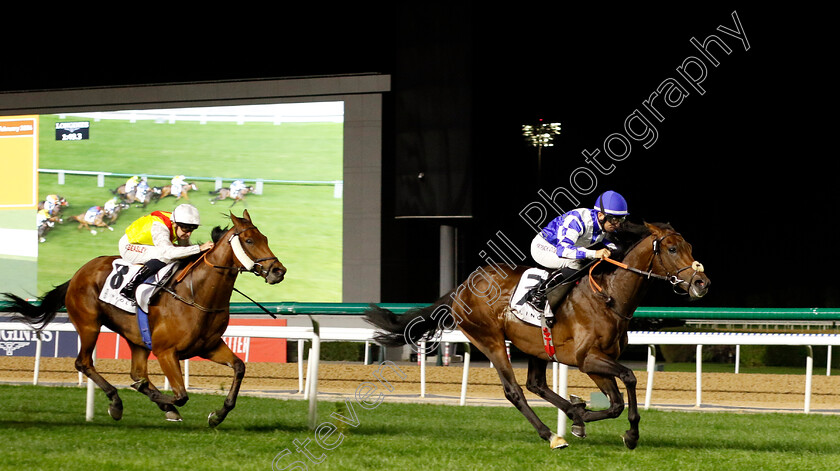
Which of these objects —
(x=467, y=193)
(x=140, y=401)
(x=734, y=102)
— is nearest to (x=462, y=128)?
(x=467, y=193)

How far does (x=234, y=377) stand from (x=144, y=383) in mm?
580

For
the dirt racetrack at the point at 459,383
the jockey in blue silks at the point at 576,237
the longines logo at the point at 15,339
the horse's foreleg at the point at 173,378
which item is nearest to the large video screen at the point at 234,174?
the longines logo at the point at 15,339

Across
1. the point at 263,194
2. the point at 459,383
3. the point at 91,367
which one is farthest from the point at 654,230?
the point at 263,194

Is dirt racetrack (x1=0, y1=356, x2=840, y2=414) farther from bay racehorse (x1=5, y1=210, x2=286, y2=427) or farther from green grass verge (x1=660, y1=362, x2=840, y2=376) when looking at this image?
green grass verge (x1=660, y1=362, x2=840, y2=376)

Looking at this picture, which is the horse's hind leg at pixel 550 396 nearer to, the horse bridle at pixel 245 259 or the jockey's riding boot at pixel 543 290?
the jockey's riding boot at pixel 543 290

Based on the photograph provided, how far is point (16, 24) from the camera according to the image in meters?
14.1

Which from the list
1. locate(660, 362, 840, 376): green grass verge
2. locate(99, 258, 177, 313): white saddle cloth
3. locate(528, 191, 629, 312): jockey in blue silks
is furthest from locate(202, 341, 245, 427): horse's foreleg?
locate(660, 362, 840, 376): green grass verge

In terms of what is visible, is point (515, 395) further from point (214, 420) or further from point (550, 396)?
point (214, 420)

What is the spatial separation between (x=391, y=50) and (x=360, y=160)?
1807 mm

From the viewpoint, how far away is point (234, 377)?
223 inches

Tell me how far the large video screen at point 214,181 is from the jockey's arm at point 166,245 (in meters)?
6.07

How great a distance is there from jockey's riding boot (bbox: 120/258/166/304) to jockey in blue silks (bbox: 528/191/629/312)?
7.76 ft

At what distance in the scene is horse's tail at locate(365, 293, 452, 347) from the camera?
5.93 meters

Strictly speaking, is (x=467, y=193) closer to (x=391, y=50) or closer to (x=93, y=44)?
(x=391, y=50)
